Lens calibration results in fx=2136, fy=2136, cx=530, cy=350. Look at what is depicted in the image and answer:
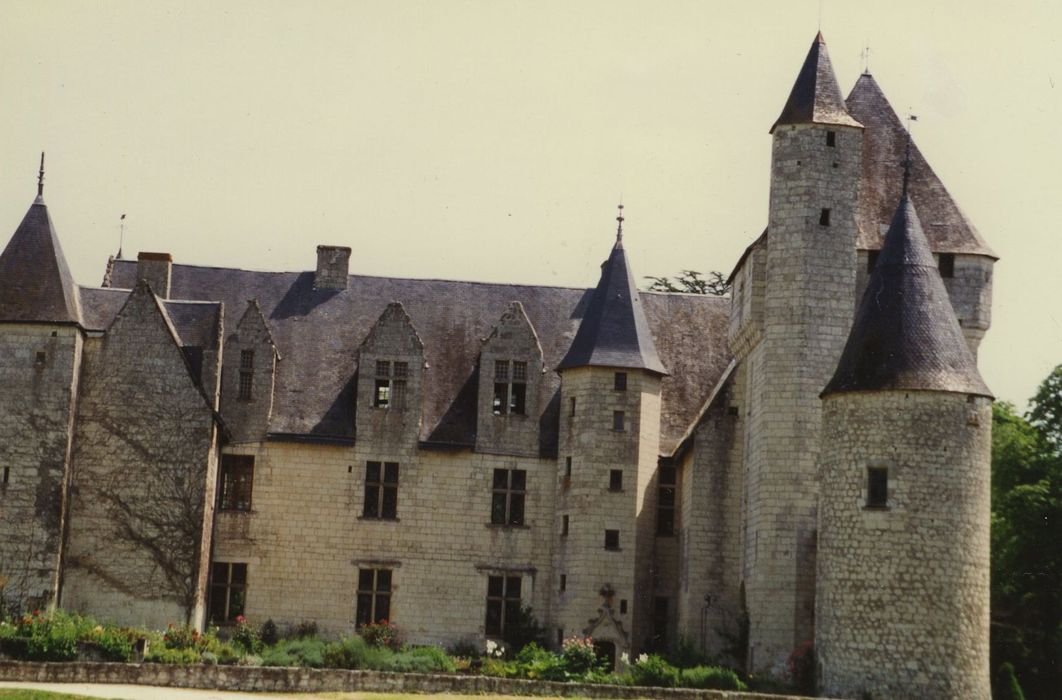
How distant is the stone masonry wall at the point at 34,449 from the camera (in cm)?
4178

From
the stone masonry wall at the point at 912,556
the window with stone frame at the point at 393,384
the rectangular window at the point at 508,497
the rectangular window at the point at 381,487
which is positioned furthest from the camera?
the window with stone frame at the point at 393,384

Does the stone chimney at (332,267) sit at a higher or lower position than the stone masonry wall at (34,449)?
higher

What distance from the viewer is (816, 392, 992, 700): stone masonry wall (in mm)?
36156

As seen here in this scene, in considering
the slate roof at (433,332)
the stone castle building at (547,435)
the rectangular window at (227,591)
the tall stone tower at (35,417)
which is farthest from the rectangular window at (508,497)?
the tall stone tower at (35,417)

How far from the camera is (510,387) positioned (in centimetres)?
4603

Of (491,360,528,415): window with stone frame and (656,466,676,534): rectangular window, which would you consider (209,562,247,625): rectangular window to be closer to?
(491,360,528,415): window with stone frame

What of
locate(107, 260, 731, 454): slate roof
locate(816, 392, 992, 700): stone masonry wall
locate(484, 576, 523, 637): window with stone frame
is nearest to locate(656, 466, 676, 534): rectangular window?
locate(107, 260, 731, 454): slate roof

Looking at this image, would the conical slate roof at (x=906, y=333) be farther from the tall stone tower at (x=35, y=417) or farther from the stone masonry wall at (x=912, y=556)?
the tall stone tower at (x=35, y=417)

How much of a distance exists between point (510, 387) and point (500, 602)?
4.62 meters

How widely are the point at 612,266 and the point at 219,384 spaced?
28.7ft

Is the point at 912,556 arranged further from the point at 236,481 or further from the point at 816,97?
the point at 236,481

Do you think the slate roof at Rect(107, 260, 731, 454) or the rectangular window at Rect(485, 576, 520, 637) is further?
the slate roof at Rect(107, 260, 731, 454)

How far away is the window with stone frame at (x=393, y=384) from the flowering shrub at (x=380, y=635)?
15.8 feet

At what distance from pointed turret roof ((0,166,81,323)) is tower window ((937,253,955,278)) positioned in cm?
1716
